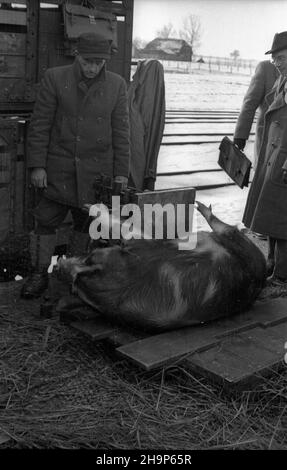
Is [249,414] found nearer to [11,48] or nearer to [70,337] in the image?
[70,337]

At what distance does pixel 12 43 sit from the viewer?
16.8ft

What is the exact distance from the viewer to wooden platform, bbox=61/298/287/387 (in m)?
3.08

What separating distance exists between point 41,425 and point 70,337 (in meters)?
0.93

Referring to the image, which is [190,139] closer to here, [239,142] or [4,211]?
[239,142]

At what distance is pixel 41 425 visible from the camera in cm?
276

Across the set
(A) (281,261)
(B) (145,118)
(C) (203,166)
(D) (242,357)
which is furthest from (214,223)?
(C) (203,166)

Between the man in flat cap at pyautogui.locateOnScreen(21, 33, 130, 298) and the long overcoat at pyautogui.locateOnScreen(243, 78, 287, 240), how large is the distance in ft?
3.96

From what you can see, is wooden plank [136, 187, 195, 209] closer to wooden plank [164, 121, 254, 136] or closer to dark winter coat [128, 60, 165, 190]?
dark winter coat [128, 60, 165, 190]

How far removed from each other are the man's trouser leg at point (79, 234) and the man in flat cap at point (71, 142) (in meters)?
0.03

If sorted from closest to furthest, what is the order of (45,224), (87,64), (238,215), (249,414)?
(249,414)
(87,64)
(45,224)
(238,215)

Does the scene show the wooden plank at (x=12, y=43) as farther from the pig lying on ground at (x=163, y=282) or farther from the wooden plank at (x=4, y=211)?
the pig lying on ground at (x=163, y=282)

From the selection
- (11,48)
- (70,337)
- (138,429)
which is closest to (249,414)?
(138,429)

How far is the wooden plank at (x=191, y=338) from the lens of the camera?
10.3 feet

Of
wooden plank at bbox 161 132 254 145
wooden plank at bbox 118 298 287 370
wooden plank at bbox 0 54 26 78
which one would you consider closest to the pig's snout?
wooden plank at bbox 118 298 287 370
